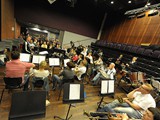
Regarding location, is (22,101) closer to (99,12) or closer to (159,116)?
(159,116)

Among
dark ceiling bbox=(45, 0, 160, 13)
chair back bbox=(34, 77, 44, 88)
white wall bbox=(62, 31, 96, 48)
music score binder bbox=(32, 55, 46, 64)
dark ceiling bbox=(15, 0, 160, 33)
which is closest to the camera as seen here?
chair back bbox=(34, 77, 44, 88)

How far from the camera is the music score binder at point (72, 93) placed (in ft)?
9.62

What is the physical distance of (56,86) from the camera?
5008 millimetres

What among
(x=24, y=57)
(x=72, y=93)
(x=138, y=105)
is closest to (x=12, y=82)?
(x=72, y=93)

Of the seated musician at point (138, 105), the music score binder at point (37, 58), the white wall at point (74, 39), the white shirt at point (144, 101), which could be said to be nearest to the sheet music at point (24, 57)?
the music score binder at point (37, 58)

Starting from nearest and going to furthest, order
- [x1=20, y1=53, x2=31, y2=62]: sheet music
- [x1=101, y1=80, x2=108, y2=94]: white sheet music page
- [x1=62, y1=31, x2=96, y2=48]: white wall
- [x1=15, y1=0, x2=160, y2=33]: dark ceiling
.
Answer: [x1=101, y1=80, x2=108, y2=94]: white sheet music page < [x1=20, y1=53, x2=31, y2=62]: sheet music < [x1=15, y1=0, x2=160, y2=33]: dark ceiling < [x1=62, y1=31, x2=96, y2=48]: white wall

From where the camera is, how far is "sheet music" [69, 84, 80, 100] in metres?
2.98

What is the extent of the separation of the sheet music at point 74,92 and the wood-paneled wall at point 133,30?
8279 millimetres

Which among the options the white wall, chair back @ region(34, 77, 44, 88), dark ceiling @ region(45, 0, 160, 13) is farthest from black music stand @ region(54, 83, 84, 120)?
the white wall

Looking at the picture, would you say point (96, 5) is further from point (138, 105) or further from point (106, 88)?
point (138, 105)

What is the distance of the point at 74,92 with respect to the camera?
3.02 m

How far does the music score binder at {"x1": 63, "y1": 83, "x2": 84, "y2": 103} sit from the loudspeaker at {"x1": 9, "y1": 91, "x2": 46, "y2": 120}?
0.60m

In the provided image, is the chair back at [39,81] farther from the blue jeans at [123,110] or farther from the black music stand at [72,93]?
the blue jeans at [123,110]

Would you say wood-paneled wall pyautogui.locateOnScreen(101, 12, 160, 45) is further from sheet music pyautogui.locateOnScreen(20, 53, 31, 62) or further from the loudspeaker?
the loudspeaker
